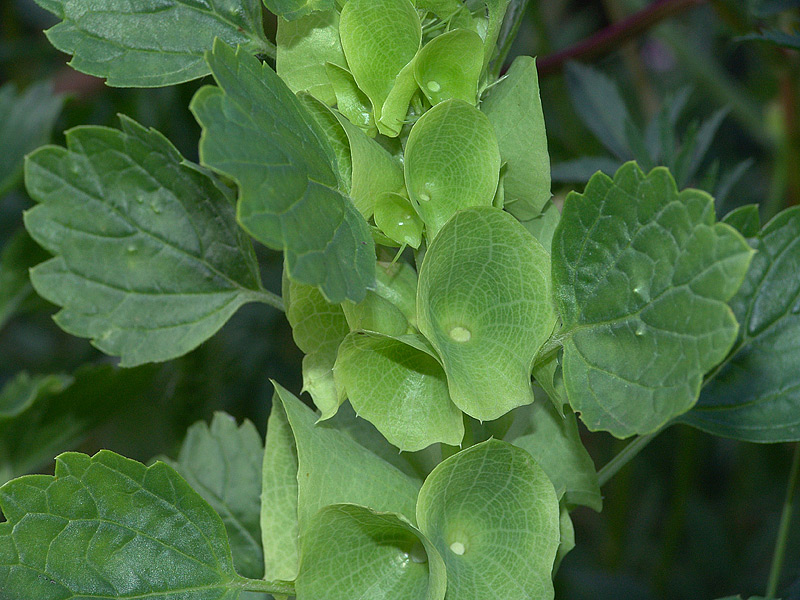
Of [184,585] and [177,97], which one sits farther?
[177,97]

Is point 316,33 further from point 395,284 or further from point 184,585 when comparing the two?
point 184,585

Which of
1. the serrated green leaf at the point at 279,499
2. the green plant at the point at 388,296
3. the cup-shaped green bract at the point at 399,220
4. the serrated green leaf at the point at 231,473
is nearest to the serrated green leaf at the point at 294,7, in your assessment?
the green plant at the point at 388,296

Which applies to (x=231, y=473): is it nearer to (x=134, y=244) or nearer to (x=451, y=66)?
(x=134, y=244)

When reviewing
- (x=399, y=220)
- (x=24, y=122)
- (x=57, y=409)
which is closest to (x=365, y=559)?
(x=399, y=220)

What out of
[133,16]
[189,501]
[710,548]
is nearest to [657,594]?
[710,548]

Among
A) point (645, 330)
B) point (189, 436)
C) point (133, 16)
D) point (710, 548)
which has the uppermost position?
point (133, 16)
